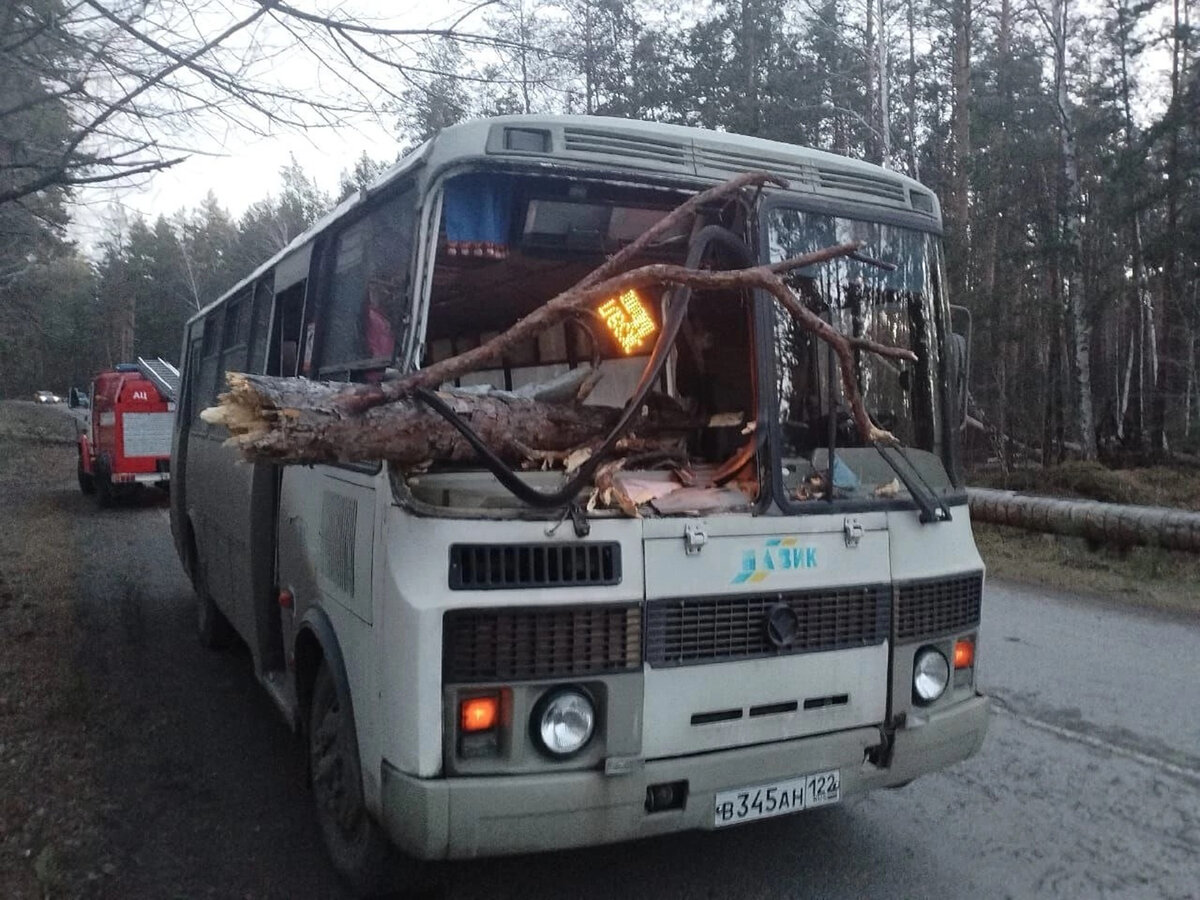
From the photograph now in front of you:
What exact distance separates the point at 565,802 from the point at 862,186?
2.70 meters

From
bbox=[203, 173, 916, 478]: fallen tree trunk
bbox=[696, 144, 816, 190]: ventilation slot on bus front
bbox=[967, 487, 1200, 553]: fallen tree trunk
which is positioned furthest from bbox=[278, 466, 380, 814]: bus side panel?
bbox=[967, 487, 1200, 553]: fallen tree trunk

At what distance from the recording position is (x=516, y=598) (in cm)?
324

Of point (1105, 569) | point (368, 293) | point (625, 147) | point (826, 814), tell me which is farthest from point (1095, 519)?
point (368, 293)

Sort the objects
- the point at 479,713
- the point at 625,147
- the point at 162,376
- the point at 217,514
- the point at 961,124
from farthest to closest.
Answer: the point at 961,124 < the point at 162,376 < the point at 217,514 < the point at 625,147 < the point at 479,713

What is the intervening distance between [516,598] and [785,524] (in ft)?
3.45

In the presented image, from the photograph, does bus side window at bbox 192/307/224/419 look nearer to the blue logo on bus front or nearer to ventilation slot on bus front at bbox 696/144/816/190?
ventilation slot on bus front at bbox 696/144/816/190

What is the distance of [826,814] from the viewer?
4.77 metres

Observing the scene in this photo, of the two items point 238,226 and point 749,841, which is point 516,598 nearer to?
point 749,841

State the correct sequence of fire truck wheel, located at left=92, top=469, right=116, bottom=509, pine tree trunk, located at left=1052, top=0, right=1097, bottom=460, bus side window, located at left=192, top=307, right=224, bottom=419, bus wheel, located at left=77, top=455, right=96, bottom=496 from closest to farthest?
bus side window, located at left=192, top=307, right=224, bottom=419
fire truck wheel, located at left=92, top=469, right=116, bottom=509
bus wheel, located at left=77, top=455, right=96, bottom=496
pine tree trunk, located at left=1052, top=0, right=1097, bottom=460

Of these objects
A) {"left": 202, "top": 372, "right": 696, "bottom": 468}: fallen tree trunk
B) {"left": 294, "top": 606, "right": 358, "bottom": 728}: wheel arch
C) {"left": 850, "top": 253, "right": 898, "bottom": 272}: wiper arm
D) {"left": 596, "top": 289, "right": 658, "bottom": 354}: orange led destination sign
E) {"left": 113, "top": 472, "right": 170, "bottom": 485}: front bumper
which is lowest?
→ {"left": 113, "top": 472, "right": 170, "bottom": 485}: front bumper

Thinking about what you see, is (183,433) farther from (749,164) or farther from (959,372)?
(959,372)

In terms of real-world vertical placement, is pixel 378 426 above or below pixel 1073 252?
below

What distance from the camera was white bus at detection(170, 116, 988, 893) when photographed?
3258 mm

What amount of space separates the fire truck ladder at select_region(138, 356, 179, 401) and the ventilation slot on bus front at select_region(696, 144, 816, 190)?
1406cm
